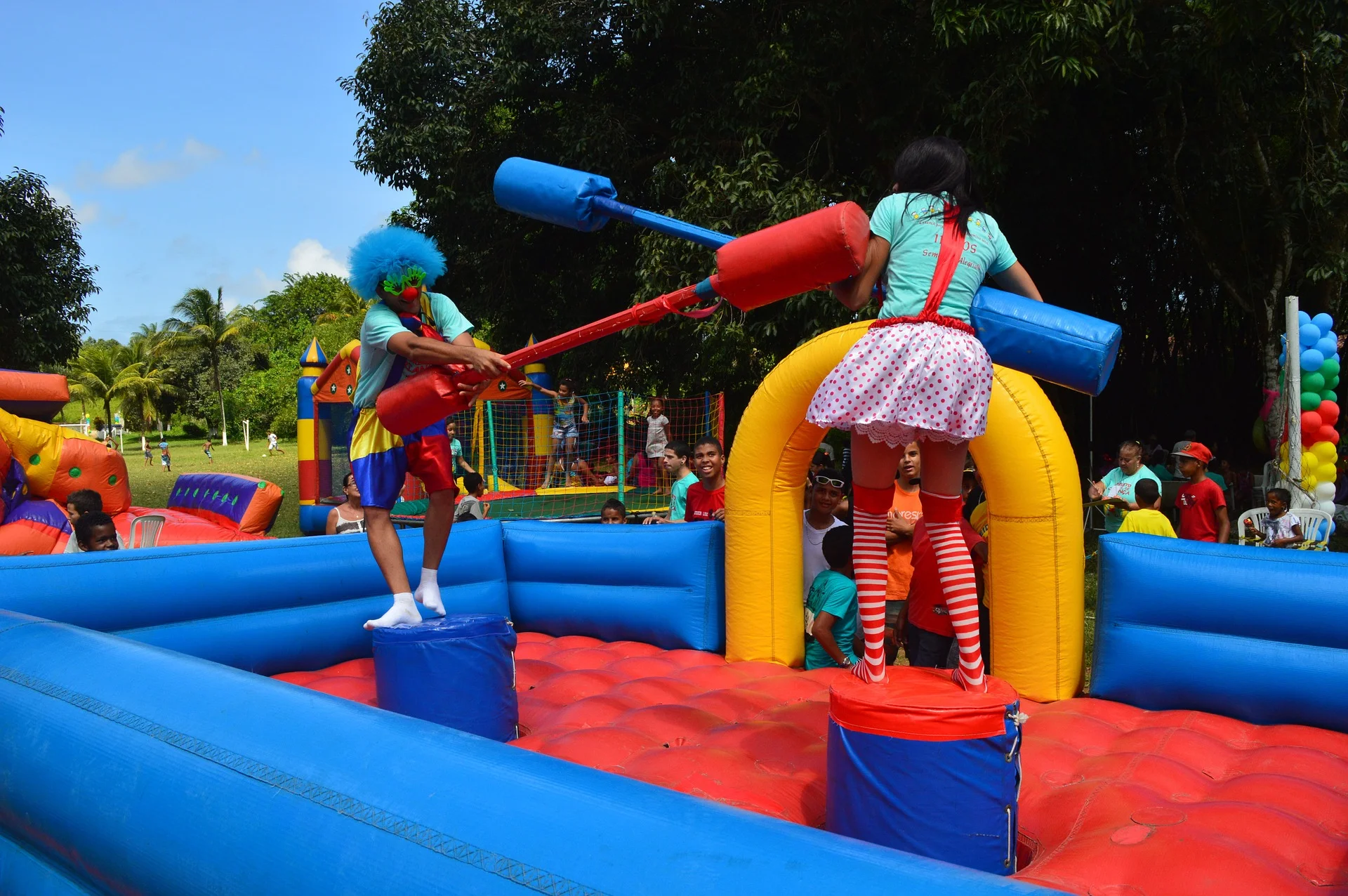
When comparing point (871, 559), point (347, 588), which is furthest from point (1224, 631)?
point (347, 588)

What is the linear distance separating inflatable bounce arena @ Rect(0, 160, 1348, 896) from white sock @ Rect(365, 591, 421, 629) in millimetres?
56

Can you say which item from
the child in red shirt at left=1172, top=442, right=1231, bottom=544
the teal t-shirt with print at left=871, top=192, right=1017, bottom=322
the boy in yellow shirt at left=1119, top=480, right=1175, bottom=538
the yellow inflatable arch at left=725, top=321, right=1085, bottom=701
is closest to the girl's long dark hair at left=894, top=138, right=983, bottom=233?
Answer: the teal t-shirt with print at left=871, top=192, right=1017, bottom=322

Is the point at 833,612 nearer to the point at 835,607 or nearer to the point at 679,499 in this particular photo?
the point at 835,607

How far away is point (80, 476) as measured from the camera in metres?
7.69

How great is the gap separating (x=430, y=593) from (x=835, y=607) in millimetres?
1568

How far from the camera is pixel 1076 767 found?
2.86m

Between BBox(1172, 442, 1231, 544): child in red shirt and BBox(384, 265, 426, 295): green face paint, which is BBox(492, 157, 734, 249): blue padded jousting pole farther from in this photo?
BBox(1172, 442, 1231, 544): child in red shirt

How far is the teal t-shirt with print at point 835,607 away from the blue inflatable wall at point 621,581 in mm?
417

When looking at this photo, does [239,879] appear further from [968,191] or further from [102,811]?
[968,191]

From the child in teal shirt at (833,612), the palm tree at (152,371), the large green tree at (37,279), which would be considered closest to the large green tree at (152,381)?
the palm tree at (152,371)

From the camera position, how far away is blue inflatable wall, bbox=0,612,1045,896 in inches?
49.9

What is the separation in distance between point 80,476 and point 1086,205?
12589 mm

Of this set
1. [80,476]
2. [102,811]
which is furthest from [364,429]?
[80,476]

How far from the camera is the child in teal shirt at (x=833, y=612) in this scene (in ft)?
13.2
